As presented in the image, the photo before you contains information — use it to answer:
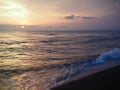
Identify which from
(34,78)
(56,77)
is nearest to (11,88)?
(34,78)

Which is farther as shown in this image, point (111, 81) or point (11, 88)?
point (11, 88)

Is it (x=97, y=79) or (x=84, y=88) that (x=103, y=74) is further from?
(x=84, y=88)

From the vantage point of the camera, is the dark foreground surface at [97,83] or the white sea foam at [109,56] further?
the white sea foam at [109,56]

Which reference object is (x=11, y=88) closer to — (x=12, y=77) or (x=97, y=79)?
(x=12, y=77)

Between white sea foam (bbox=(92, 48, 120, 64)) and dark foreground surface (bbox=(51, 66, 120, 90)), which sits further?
white sea foam (bbox=(92, 48, 120, 64))

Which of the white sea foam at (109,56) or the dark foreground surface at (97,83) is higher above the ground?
the dark foreground surface at (97,83)

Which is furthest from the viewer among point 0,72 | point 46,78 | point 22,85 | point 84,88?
point 0,72

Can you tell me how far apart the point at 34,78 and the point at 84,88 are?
4.26 m

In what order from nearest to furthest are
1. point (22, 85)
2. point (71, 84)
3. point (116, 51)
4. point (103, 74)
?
1. point (71, 84)
2. point (103, 74)
3. point (22, 85)
4. point (116, 51)

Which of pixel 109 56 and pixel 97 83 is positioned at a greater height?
pixel 97 83

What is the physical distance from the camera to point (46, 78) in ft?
32.2

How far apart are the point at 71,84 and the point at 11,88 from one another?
2.88 meters

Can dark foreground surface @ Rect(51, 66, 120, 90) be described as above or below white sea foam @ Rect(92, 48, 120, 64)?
above

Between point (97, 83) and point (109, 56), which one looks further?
point (109, 56)
